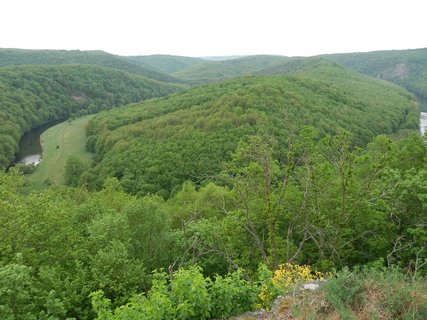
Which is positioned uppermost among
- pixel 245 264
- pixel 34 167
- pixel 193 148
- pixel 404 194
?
pixel 404 194

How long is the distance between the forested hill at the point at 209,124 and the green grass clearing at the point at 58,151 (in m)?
5.84

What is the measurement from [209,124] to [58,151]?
50579 millimetres

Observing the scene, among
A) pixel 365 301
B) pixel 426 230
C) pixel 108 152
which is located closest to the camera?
pixel 365 301

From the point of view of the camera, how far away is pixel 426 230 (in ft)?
54.9

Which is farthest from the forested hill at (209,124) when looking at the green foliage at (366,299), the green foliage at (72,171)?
the green foliage at (366,299)

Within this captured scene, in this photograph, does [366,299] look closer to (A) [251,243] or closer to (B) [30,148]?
(A) [251,243]

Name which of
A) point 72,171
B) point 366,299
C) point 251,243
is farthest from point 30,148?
point 366,299

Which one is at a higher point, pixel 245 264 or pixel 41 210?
pixel 41 210

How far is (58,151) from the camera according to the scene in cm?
10781

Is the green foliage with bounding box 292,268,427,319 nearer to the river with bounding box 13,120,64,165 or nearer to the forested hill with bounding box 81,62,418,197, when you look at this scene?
the forested hill with bounding box 81,62,418,197

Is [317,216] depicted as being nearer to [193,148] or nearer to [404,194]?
[404,194]

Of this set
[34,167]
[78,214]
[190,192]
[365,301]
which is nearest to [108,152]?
[34,167]

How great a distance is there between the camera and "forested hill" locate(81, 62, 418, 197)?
76.9 meters

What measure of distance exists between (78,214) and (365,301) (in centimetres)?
2053
